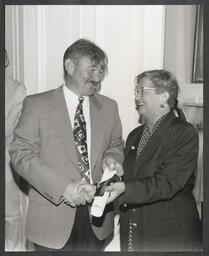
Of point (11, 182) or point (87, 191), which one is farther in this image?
point (11, 182)

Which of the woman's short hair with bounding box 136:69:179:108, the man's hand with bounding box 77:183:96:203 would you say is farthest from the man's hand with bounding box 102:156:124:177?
the woman's short hair with bounding box 136:69:179:108

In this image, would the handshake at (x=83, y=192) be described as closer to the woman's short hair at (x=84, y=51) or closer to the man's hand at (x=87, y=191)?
the man's hand at (x=87, y=191)

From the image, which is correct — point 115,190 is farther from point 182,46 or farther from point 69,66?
point 182,46

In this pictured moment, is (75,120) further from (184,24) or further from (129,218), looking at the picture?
(184,24)

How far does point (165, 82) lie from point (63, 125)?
0.48 meters

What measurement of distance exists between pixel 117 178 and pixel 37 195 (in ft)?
1.17

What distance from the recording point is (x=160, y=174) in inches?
69.2

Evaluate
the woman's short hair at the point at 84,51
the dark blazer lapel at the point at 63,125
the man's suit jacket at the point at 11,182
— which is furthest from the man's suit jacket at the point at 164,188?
the man's suit jacket at the point at 11,182

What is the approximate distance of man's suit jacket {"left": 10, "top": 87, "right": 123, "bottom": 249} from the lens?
1.72 m

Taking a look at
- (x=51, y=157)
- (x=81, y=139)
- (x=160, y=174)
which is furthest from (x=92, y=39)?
(x=160, y=174)

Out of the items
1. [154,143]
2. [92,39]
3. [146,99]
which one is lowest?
[154,143]

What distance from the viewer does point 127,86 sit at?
6.03 ft

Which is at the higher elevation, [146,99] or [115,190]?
[146,99]

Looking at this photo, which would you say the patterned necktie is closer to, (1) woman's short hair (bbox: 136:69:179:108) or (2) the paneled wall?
(2) the paneled wall
